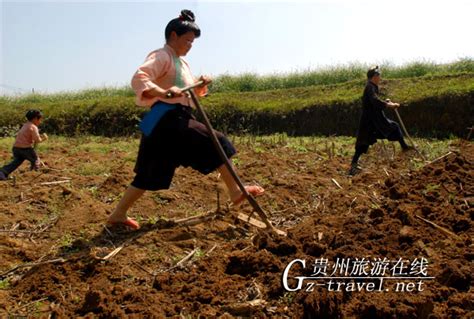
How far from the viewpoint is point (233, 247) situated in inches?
159

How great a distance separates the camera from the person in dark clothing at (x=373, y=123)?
797 centimetres

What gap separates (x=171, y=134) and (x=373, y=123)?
15.0 feet

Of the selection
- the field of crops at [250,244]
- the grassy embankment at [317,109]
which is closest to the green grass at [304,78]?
the grassy embankment at [317,109]

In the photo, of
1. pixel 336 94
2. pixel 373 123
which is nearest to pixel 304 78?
pixel 336 94

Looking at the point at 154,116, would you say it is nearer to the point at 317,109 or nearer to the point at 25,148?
the point at 25,148

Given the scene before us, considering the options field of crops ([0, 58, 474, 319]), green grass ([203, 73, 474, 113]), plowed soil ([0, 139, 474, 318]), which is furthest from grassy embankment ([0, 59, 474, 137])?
plowed soil ([0, 139, 474, 318])

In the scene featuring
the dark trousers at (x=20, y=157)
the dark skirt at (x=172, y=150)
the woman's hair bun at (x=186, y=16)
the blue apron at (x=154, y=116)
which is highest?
the woman's hair bun at (x=186, y=16)

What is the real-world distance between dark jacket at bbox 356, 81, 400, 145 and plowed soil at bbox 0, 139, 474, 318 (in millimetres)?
1709

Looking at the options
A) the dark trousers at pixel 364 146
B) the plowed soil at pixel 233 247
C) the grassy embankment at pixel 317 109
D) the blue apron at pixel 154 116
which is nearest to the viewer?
the plowed soil at pixel 233 247

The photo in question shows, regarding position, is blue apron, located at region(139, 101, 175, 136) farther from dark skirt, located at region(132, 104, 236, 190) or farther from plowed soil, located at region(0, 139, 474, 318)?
plowed soil, located at region(0, 139, 474, 318)

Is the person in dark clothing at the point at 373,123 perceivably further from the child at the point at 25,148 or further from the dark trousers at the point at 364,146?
the child at the point at 25,148

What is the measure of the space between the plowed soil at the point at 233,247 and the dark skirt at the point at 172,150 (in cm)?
47

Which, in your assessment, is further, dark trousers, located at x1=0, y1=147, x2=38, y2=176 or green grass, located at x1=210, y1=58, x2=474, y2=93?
green grass, located at x1=210, y1=58, x2=474, y2=93

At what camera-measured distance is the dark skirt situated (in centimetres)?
429
